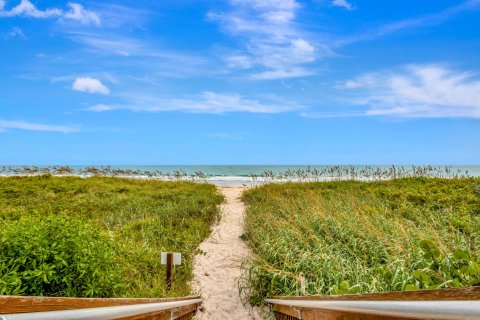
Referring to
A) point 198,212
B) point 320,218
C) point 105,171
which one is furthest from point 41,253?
point 105,171

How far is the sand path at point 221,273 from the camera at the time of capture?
6660mm

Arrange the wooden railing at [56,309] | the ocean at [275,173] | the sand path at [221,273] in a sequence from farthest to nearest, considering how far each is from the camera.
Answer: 1. the ocean at [275,173]
2. the sand path at [221,273]
3. the wooden railing at [56,309]

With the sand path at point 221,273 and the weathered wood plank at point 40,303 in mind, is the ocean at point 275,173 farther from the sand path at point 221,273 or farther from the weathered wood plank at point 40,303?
the weathered wood plank at point 40,303

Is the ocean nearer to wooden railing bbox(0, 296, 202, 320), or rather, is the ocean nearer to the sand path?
the sand path

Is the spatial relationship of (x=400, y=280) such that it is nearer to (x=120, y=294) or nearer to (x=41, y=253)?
(x=120, y=294)

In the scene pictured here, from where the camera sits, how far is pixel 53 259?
14.9ft

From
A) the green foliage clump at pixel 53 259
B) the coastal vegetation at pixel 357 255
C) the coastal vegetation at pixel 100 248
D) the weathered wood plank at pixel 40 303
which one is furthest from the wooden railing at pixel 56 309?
the green foliage clump at pixel 53 259

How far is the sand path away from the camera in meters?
6.66

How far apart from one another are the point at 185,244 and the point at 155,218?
256 cm

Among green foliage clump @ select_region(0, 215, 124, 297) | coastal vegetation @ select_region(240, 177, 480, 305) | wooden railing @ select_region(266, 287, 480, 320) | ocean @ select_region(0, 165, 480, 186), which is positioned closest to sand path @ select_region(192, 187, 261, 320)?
coastal vegetation @ select_region(240, 177, 480, 305)

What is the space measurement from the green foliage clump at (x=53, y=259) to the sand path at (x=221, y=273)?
7.58 feet

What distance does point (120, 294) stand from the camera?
5371mm

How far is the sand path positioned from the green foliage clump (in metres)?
2.31

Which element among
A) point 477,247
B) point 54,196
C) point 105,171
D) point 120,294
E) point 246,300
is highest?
point 105,171
